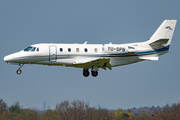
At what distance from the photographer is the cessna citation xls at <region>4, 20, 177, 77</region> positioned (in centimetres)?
3744

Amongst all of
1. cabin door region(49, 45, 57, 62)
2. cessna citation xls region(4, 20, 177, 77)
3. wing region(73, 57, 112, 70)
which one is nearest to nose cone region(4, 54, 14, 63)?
cessna citation xls region(4, 20, 177, 77)

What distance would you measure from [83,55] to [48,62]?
13.3 feet

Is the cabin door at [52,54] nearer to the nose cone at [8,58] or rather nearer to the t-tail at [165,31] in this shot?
the nose cone at [8,58]

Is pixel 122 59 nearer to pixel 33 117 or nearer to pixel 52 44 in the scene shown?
pixel 52 44

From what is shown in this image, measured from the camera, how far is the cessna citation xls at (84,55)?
37.4 m

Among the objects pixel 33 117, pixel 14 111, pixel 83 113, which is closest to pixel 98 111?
pixel 83 113

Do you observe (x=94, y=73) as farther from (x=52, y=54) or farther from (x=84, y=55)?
(x=52, y=54)

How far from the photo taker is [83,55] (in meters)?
38.0

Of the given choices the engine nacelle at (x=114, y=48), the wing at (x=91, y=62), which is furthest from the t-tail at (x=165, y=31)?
the wing at (x=91, y=62)

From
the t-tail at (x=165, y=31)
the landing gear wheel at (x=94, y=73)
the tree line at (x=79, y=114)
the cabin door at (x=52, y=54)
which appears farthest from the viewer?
the tree line at (x=79, y=114)

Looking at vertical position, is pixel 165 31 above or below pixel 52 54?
above

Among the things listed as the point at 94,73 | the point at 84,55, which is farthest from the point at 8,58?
the point at 94,73

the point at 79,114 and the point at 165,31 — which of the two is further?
the point at 79,114

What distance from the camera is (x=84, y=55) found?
125 feet
